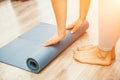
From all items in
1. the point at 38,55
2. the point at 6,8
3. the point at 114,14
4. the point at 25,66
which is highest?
the point at 114,14

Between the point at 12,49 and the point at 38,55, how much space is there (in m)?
0.42

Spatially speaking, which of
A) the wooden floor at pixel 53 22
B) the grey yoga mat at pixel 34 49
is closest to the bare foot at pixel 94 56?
the wooden floor at pixel 53 22

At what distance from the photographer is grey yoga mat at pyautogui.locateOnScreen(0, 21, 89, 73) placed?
5.06ft

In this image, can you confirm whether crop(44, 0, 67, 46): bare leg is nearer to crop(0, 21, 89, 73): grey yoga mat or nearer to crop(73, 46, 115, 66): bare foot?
crop(0, 21, 89, 73): grey yoga mat

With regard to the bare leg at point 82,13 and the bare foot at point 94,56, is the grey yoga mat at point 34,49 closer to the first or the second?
the bare leg at point 82,13

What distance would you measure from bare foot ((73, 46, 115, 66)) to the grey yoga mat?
0.58 feet

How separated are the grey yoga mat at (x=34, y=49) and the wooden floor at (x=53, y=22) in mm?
56

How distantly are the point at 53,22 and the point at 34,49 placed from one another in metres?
0.72

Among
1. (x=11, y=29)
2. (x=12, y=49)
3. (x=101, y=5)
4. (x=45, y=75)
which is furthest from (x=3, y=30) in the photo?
(x=101, y=5)

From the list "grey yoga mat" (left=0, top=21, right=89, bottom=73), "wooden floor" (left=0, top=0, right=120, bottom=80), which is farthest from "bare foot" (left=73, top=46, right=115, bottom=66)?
"grey yoga mat" (left=0, top=21, right=89, bottom=73)

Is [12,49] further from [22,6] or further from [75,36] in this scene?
[22,6]

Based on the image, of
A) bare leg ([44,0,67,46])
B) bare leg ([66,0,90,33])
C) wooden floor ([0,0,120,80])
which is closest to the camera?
wooden floor ([0,0,120,80])

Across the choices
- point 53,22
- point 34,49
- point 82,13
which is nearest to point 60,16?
point 82,13

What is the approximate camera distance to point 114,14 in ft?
4.40
